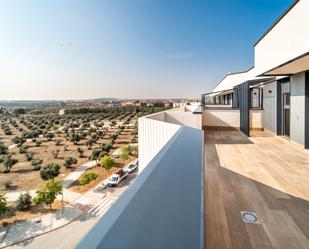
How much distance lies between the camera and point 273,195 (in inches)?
111

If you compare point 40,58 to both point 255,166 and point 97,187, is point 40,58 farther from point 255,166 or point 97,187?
point 255,166

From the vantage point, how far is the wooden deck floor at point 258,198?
1919 millimetres

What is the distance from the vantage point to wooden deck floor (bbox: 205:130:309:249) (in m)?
1.92

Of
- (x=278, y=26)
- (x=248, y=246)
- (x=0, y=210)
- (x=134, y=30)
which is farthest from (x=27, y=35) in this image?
(x=248, y=246)

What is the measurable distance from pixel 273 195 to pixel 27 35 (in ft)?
51.7

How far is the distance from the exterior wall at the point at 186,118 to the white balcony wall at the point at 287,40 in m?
2.56

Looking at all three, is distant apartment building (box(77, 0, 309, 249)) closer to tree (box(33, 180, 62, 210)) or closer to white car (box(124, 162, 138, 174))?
tree (box(33, 180, 62, 210))

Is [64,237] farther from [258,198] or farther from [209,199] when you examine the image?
[258,198]

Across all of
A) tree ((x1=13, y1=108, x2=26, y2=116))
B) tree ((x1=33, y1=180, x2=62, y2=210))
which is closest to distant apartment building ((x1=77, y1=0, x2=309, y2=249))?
tree ((x1=33, y1=180, x2=62, y2=210))

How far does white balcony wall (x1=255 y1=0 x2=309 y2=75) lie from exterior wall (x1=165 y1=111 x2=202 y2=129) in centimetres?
256

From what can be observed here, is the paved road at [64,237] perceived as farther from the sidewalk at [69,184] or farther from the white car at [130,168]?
the white car at [130,168]

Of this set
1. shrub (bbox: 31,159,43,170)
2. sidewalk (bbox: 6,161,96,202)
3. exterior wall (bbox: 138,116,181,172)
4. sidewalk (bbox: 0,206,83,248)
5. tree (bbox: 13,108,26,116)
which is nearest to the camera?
exterior wall (bbox: 138,116,181,172)

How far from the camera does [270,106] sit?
26.8 ft

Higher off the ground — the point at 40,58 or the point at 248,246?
the point at 40,58
